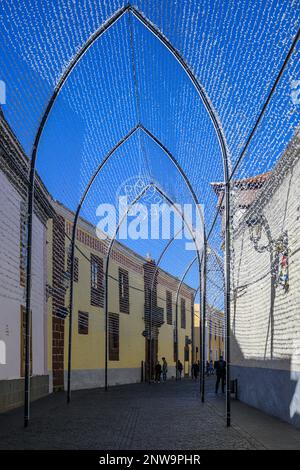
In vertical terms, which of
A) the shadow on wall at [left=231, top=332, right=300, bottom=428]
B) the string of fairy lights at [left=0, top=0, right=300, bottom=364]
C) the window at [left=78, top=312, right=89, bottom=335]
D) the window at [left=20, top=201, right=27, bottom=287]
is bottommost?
the shadow on wall at [left=231, top=332, right=300, bottom=428]

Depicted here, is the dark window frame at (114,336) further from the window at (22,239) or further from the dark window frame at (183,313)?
the dark window frame at (183,313)

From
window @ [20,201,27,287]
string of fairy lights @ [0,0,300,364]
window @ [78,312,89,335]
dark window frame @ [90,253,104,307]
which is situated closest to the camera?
string of fairy lights @ [0,0,300,364]

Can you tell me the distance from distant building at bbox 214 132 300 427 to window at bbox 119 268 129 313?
13850 millimetres

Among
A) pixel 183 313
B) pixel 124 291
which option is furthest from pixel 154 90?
pixel 183 313

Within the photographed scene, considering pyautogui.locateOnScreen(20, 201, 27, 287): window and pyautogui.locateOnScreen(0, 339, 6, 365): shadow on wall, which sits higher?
pyautogui.locateOnScreen(20, 201, 27, 287): window

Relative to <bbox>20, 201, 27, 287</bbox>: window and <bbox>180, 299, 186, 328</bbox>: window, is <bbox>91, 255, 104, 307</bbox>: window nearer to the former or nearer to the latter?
<bbox>20, 201, 27, 287</bbox>: window

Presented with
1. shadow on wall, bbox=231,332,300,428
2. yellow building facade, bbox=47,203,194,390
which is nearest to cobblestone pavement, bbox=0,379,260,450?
shadow on wall, bbox=231,332,300,428

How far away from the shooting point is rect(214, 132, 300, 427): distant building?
42.4 feet

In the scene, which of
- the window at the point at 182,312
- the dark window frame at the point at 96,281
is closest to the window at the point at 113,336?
the dark window frame at the point at 96,281

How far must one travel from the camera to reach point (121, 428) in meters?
12.5

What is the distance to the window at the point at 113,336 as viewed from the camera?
32.0 m

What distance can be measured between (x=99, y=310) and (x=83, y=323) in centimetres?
240

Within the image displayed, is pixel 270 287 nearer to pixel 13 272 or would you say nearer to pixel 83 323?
pixel 13 272

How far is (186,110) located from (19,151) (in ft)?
12.5
